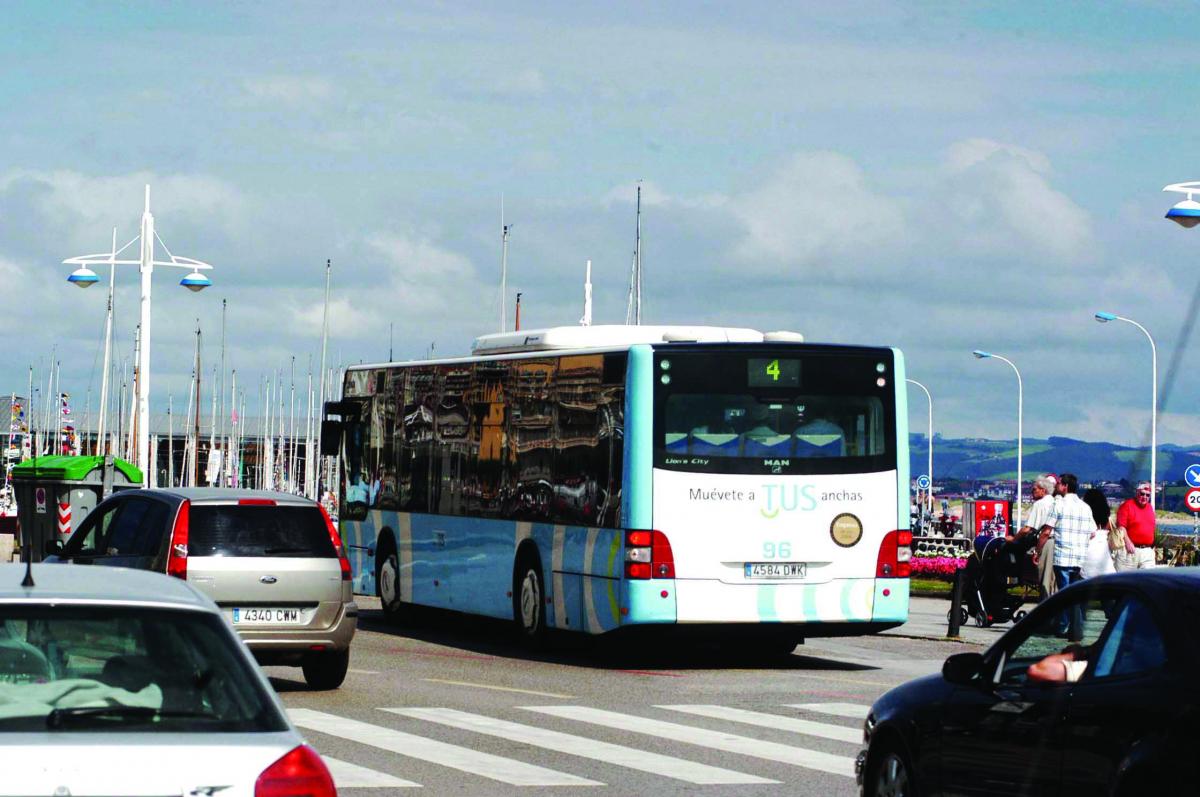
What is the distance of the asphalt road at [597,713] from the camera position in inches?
463

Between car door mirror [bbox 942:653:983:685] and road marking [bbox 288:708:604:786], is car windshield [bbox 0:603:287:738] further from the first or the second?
road marking [bbox 288:708:604:786]

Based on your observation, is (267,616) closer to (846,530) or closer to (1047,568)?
(846,530)

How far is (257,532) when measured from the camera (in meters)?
16.6

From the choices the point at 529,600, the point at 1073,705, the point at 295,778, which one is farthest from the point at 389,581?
the point at 295,778

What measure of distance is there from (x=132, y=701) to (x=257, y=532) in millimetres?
10957

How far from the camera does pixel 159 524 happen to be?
1650 cm

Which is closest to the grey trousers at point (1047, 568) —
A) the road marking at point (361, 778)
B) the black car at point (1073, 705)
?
the road marking at point (361, 778)

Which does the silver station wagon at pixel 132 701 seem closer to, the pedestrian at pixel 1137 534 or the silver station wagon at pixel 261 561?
the silver station wagon at pixel 261 561

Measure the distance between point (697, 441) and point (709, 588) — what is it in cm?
136

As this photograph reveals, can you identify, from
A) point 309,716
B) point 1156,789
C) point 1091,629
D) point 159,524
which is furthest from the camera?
point 159,524

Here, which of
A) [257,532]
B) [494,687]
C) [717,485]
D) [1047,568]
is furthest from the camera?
[1047,568]

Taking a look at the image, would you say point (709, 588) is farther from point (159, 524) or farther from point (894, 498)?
point (159, 524)

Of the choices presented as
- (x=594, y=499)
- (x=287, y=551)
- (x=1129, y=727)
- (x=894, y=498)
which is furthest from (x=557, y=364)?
(x=1129, y=727)

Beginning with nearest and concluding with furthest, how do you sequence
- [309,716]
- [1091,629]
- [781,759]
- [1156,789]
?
[1156,789] → [1091,629] → [781,759] → [309,716]
